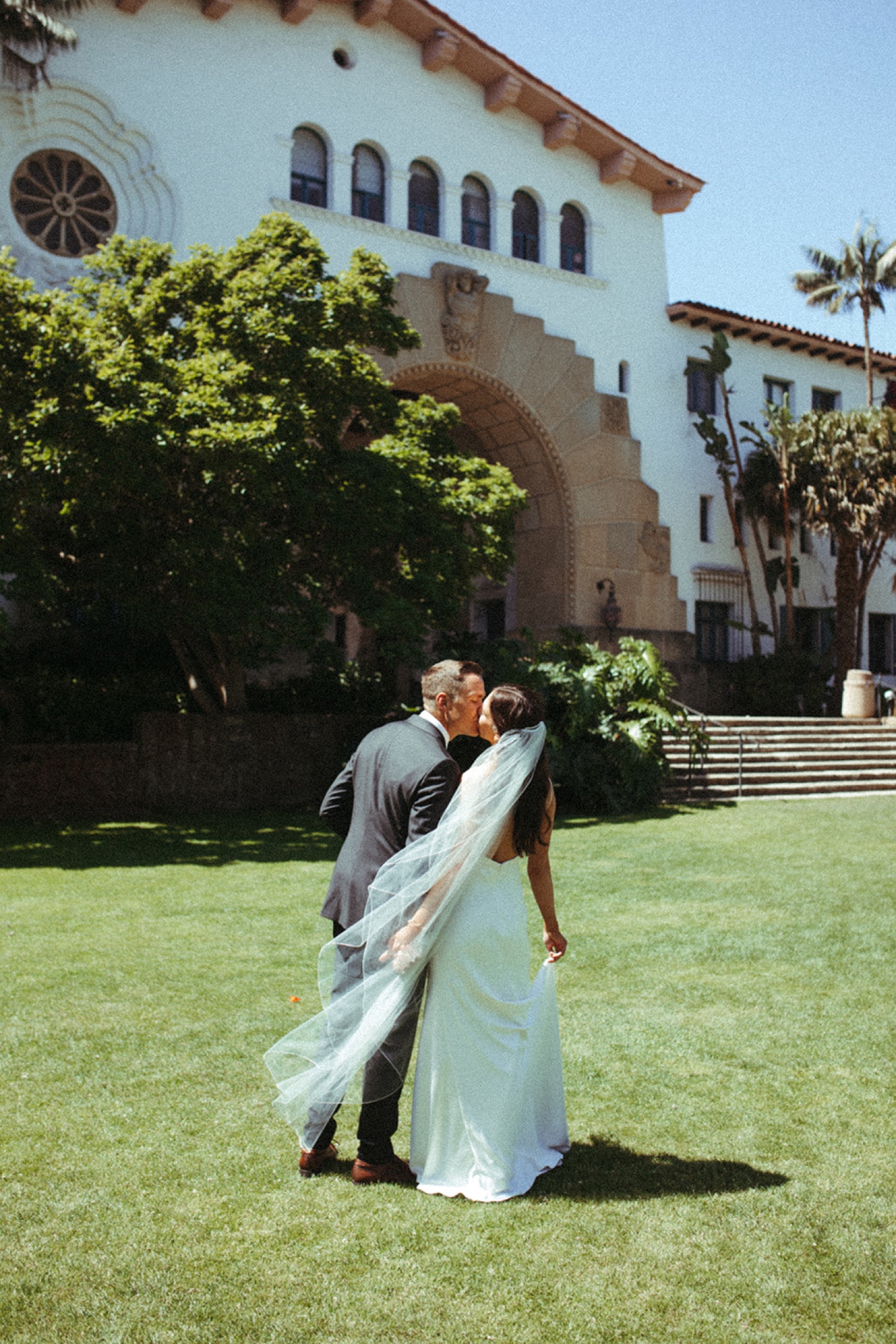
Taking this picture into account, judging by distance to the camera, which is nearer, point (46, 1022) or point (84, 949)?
point (46, 1022)

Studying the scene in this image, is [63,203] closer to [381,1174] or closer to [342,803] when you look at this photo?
[342,803]

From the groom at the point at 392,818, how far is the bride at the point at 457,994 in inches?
2.3

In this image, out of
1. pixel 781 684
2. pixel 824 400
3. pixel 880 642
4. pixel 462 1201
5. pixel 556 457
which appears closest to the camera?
pixel 462 1201

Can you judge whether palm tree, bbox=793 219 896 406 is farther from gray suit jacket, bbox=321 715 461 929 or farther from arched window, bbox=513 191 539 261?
gray suit jacket, bbox=321 715 461 929

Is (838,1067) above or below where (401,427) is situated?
below

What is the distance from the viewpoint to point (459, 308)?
24.5 meters

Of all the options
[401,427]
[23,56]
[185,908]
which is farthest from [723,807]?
[23,56]

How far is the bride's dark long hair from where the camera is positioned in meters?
4.52

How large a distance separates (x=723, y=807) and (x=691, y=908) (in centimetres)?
790

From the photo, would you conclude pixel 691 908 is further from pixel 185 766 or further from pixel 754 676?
pixel 754 676

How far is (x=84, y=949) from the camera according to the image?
8.33m

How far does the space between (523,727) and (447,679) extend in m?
0.36

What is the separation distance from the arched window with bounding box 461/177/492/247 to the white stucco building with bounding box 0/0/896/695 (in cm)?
4

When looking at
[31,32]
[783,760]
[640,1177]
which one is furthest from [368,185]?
[640,1177]
